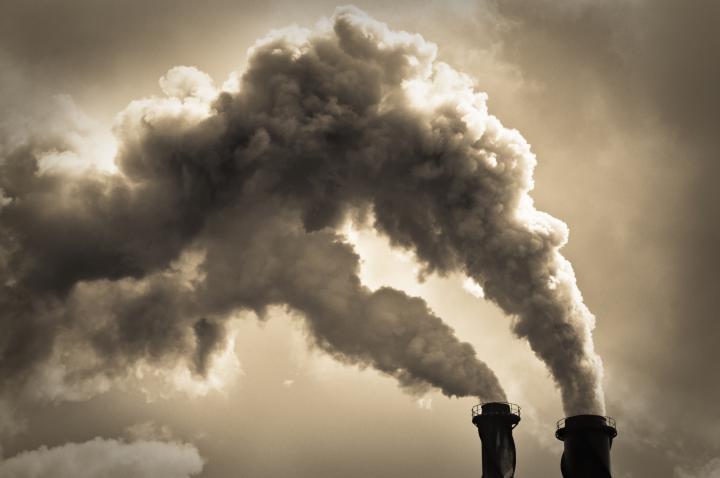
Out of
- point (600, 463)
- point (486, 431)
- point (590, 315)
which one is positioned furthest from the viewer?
point (590, 315)

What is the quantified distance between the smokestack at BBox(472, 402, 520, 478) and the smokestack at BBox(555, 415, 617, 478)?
117 inches

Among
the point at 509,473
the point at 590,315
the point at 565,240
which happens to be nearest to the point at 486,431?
the point at 509,473

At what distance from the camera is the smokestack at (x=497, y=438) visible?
46.6 meters

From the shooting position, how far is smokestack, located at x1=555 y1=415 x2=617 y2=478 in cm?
4447

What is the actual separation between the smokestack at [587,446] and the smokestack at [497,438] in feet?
9.77

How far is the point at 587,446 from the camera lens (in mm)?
44781

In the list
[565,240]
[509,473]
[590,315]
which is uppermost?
[565,240]

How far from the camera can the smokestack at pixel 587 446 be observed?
146ft

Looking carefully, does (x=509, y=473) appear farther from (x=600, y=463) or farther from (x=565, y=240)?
(x=565, y=240)

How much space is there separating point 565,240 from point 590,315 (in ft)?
16.8

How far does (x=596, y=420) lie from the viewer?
45.5 metres

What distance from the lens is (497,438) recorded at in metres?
47.1

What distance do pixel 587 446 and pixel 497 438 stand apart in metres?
→ 4.98

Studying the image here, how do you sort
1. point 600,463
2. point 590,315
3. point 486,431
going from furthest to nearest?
1. point 590,315
2. point 486,431
3. point 600,463
